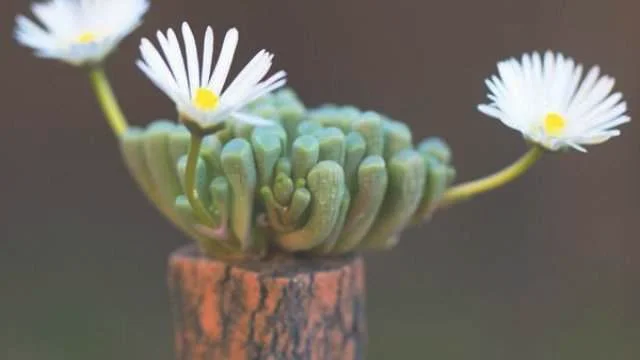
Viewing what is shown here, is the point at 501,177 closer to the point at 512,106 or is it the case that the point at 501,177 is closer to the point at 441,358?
the point at 512,106

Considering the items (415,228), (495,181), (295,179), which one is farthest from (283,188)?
(415,228)

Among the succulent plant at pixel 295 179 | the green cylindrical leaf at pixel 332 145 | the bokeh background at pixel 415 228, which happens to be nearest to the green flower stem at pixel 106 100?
the succulent plant at pixel 295 179

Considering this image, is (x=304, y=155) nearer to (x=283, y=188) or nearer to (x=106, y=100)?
(x=283, y=188)

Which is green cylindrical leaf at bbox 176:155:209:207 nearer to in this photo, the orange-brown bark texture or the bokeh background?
the orange-brown bark texture

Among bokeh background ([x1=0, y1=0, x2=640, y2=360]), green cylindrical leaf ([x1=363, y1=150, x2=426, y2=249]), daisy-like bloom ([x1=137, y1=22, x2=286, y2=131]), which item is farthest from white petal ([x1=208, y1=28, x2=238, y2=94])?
bokeh background ([x1=0, y1=0, x2=640, y2=360])

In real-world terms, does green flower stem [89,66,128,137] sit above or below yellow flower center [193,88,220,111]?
above

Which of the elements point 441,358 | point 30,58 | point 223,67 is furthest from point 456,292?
point 223,67
